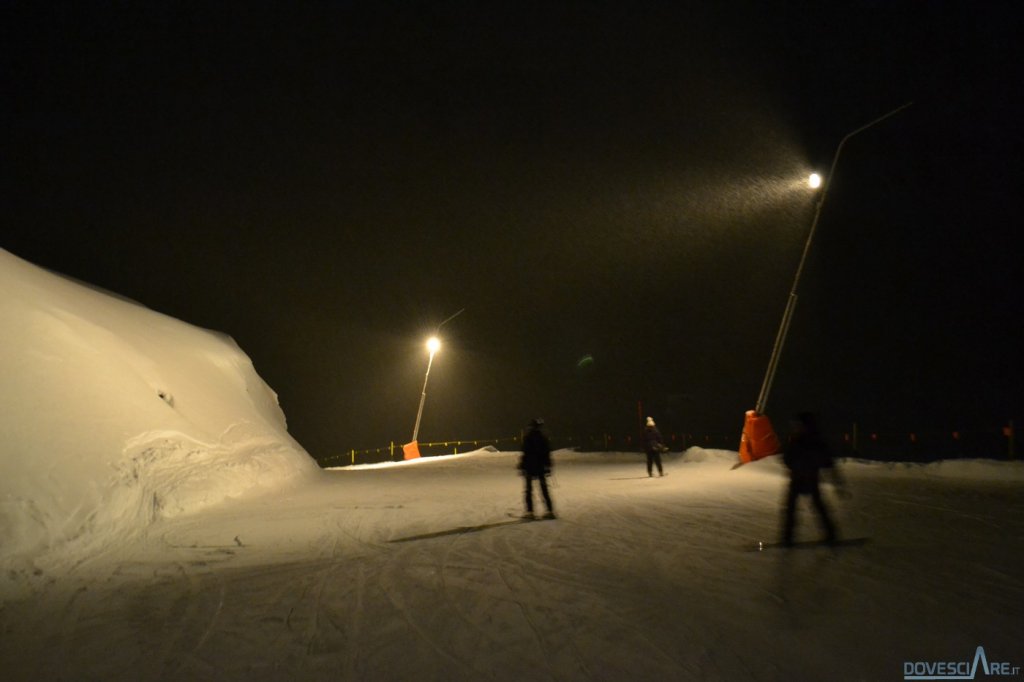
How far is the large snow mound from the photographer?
29.7 ft

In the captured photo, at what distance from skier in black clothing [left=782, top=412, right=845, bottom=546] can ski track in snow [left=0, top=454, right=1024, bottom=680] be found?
0.39 m

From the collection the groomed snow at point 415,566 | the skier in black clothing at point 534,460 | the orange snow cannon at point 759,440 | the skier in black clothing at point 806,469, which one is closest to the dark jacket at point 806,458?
the skier in black clothing at point 806,469

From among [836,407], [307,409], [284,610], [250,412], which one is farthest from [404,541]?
[307,409]

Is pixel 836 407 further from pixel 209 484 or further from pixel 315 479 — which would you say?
pixel 209 484

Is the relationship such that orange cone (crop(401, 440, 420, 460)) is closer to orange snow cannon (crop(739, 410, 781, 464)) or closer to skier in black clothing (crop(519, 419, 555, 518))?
orange snow cannon (crop(739, 410, 781, 464))

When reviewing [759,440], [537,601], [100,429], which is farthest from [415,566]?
[759,440]

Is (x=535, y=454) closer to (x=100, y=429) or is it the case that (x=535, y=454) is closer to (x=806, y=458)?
(x=806, y=458)

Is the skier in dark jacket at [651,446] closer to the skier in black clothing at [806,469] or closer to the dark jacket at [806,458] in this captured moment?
the skier in black clothing at [806,469]

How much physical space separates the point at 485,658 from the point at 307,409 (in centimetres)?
7640

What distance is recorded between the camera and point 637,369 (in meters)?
104

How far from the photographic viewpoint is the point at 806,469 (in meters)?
7.55

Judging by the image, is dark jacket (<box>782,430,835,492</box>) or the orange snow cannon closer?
A: dark jacket (<box>782,430,835,492</box>)

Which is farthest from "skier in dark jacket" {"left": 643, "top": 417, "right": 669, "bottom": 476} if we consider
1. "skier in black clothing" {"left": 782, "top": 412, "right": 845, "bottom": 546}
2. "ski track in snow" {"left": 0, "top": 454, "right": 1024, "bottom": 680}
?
"skier in black clothing" {"left": 782, "top": 412, "right": 845, "bottom": 546}

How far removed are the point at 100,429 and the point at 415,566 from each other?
7.89 metres
